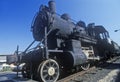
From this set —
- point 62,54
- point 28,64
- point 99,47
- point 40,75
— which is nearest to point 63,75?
point 62,54

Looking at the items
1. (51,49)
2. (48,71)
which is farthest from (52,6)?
(48,71)

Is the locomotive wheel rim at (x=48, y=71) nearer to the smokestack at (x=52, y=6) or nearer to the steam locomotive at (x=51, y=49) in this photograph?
the steam locomotive at (x=51, y=49)

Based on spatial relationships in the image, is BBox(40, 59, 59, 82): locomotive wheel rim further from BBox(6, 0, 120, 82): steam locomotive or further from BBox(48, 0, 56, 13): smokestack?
BBox(48, 0, 56, 13): smokestack

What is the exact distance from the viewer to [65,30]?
398 inches

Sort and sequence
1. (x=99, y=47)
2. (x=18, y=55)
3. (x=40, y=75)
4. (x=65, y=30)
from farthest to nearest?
(x=99, y=47)
(x=65, y=30)
(x=18, y=55)
(x=40, y=75)

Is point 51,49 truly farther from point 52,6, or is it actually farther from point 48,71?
point 52,6

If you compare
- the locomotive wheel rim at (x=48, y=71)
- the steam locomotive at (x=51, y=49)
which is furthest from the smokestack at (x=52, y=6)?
the locomotive wheel rim at (x=48, y=71)

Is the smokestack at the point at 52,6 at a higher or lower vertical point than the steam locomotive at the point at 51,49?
higher

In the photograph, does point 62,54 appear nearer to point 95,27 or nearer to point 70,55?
point 70,55

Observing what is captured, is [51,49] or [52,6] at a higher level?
[52,6]

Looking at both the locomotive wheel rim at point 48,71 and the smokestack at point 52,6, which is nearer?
the locomotive wheel rim at point 48,71

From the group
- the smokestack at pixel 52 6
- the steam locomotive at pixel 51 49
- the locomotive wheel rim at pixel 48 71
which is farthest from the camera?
the smokestack at pixel 52 6

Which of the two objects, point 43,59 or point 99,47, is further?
point 99,47

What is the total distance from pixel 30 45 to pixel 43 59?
161 centimetres
